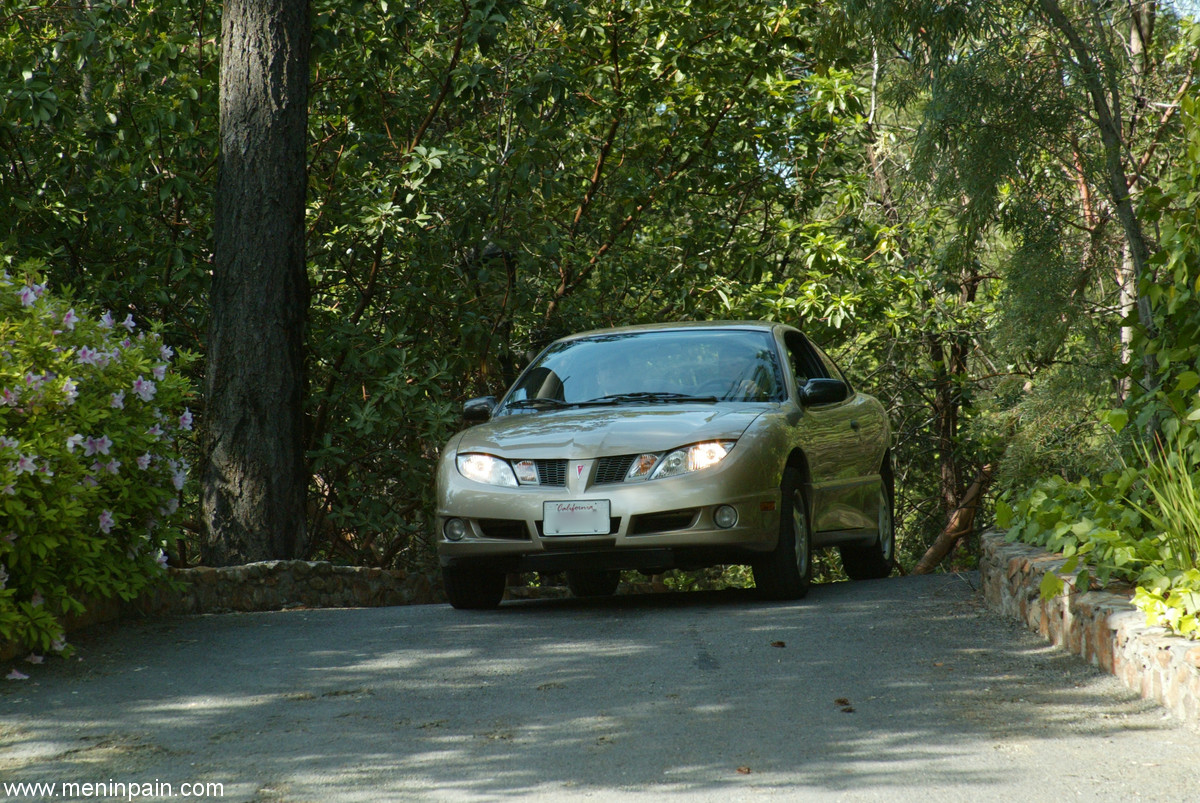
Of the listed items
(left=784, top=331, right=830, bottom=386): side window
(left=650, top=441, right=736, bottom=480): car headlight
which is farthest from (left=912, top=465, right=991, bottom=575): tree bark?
(left=650, top=441, right=736, bottom=480): car headlight

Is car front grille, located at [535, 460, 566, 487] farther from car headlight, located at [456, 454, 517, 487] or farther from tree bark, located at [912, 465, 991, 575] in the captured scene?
tree bark, located at [912, 465, 991, 575]

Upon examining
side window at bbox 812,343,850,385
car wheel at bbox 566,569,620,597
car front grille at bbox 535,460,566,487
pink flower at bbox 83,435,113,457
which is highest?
side window at bbox 812,343,850,385

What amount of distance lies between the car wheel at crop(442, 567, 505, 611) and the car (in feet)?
0.04

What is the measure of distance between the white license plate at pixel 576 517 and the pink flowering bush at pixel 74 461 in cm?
193

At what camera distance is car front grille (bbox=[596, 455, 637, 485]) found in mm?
6969

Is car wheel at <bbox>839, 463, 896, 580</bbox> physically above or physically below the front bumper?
below

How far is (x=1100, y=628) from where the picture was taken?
529cm

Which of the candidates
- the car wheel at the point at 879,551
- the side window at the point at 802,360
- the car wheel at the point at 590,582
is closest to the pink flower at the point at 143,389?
the side window at the point at 802,360

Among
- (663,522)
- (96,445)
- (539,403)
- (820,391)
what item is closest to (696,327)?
(820,391)

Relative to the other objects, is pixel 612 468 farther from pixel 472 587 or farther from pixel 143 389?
pixel 143 389

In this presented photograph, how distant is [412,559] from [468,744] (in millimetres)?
12161

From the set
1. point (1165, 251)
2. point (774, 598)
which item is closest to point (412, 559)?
point (774, 598)

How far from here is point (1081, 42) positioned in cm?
846

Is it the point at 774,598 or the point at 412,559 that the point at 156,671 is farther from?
the point at 412,559
